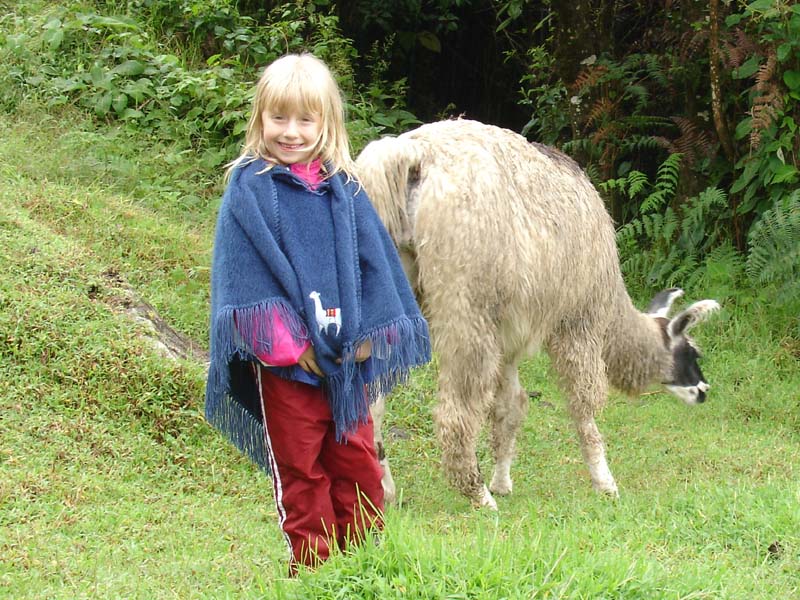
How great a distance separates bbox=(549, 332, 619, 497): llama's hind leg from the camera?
18.4 ft

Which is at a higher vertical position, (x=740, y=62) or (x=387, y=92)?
(x=740, y=62)

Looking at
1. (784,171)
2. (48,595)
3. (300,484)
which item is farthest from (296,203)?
(784,171)

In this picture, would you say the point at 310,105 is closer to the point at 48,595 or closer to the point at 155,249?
the point at 48,595

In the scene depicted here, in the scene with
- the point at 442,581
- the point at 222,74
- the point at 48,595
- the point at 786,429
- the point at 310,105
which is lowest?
the point at 786,429

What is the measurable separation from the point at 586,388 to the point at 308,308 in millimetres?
2658

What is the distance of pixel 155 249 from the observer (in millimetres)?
7625

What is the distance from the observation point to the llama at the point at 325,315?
3381 mm

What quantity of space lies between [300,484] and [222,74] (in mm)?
7040

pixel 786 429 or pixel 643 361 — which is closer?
pixel 643 361

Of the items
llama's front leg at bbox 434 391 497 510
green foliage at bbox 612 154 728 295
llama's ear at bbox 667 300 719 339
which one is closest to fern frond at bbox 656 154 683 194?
green foliage at bbox 612 154 728 295

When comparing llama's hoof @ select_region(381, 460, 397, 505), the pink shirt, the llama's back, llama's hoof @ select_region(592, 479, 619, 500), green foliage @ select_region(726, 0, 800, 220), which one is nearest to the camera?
the pink shirt

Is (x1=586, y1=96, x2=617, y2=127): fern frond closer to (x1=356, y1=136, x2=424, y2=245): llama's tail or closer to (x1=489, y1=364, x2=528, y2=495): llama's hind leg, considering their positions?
(x1=489, y1=364, x2=528, y2=495): llama's hind leg

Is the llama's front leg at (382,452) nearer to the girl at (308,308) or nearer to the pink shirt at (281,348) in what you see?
the girl at (308,308)

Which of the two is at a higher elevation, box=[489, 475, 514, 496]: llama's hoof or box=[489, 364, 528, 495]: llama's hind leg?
box=[489, 364, 528, 495]: llama's hind leg
